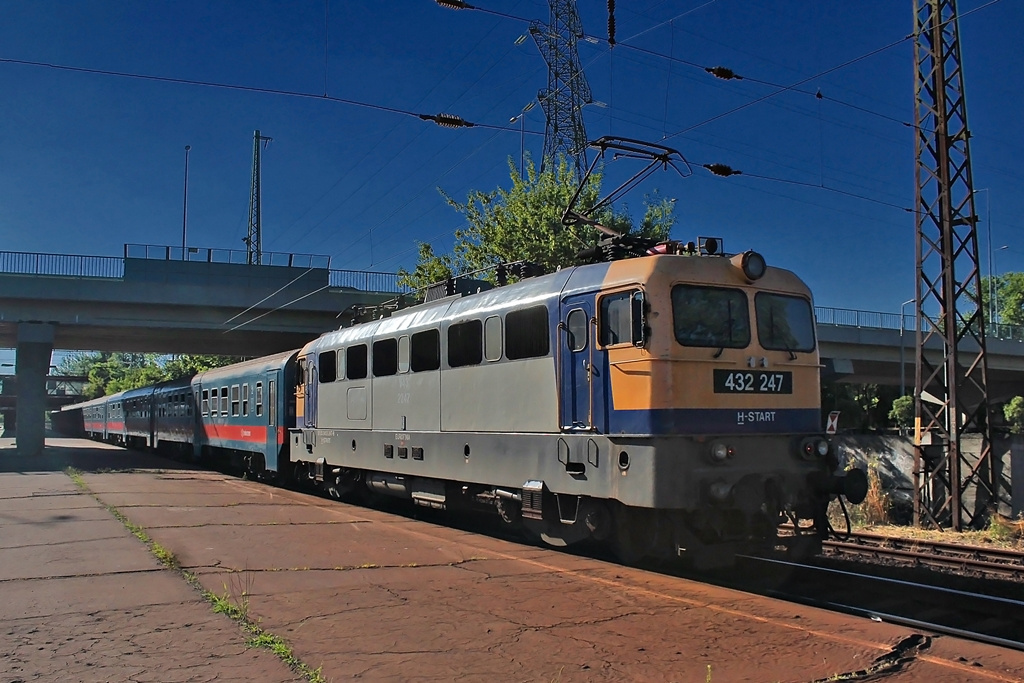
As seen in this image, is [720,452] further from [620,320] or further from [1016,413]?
[1016,413]

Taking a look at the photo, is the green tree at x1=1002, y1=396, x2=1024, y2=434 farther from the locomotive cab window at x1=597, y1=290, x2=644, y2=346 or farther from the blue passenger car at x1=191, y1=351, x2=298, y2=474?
the locomotive cab window at x1=597, y1=290, x2=644, y2=346

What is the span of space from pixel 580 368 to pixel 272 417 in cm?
1141

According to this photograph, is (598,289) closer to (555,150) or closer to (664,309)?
(664,309)

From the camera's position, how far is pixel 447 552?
32.9 feet

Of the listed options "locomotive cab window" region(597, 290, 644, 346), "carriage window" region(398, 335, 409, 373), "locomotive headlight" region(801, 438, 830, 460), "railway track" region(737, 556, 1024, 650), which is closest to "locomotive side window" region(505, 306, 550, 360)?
"locomotive cab window" region(597, 290, 644, 346)

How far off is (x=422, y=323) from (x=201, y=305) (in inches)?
856

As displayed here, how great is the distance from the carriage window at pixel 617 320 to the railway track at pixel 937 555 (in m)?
4.22

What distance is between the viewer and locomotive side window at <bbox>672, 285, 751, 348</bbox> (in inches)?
346

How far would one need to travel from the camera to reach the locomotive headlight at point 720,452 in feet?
27.9

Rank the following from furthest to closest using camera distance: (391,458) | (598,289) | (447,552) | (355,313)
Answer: (355,313) → (391,458) → (447,552) → (598,289)

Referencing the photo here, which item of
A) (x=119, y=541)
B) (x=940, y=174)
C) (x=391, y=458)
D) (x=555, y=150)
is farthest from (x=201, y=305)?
(x=940, y=174)

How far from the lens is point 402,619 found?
22.3 ft

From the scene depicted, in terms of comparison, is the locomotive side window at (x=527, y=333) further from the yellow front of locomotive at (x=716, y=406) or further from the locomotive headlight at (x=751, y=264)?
the locomotive headlight at (x=751, y=264)

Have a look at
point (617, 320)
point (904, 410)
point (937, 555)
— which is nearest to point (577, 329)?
point (617, 320)
